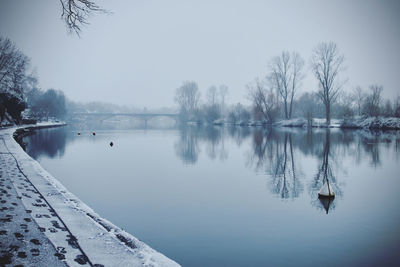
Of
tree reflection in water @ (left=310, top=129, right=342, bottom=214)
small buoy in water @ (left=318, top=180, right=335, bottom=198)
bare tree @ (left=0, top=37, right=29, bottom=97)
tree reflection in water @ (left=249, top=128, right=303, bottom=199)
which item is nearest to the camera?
tree reflection in water @ (left=310, top=129, right=342, bottom=214)

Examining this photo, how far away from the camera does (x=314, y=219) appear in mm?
7617

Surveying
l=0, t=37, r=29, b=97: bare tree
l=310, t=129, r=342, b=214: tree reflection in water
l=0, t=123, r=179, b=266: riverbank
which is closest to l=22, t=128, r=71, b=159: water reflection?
l=0, t=37, r=29, b=97: bare tree

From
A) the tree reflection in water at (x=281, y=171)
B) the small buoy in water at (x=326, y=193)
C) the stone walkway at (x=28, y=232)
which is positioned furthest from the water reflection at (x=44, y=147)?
the small buoy in water at (x=326, y=193)

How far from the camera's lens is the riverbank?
13.8 ft

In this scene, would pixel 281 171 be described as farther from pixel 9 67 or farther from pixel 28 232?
pixel 9 67

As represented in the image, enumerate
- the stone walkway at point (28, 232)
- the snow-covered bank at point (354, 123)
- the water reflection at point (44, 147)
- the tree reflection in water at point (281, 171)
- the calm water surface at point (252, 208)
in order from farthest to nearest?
Answer: 1. the snow-covered bank at point (354, 123)
2. the water reflection at point (44, 147)
3. the tree reflection in water at point (281, 171)
4. the calm water surface at point (252, 208)
5. the stone walkway at point (28, 232)

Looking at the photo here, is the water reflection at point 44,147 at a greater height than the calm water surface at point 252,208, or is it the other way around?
the water reflection at point 44,147

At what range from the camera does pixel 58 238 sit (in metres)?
4.90

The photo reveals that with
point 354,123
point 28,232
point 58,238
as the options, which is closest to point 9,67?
point 28,232

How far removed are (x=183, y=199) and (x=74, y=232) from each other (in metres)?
4.66

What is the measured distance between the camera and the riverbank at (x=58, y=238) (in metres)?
4.20

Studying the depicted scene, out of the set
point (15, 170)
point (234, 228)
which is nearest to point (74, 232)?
point (234, 228)

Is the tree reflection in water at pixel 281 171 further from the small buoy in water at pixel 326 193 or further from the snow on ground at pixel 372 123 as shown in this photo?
the snow on ground at pixel 372 123

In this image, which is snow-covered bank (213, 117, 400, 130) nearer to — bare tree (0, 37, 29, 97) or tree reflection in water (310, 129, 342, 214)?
tree reflection in water (310, 129, 342, 214)
